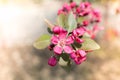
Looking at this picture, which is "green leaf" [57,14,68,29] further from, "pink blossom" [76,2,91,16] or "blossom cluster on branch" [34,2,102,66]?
"pink blossom" [76,2,91,16]

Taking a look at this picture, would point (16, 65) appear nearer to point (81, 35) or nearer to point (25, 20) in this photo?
point (25, 20)

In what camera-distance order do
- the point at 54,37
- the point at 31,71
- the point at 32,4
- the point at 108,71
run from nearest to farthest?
1. the point at 54,37
2. the point at 31,71
3. the point at 108,71
4. the point at 32,4

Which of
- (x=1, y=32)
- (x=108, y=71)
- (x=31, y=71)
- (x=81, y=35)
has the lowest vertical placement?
(x=108, y=71)

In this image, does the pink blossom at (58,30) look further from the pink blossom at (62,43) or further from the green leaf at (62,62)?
the green leaf at (62,62)

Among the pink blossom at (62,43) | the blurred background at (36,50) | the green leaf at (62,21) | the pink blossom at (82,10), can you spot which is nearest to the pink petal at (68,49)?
the pink blossom at (62,43)

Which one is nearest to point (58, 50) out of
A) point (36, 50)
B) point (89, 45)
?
point (89, 45)

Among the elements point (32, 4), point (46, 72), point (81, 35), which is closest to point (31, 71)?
point (46, 72)

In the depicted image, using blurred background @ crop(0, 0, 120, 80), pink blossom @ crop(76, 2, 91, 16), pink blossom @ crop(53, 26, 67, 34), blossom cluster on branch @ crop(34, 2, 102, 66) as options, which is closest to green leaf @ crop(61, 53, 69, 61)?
blossom cluster on branch @ crop(34, 2, 102, 66)
